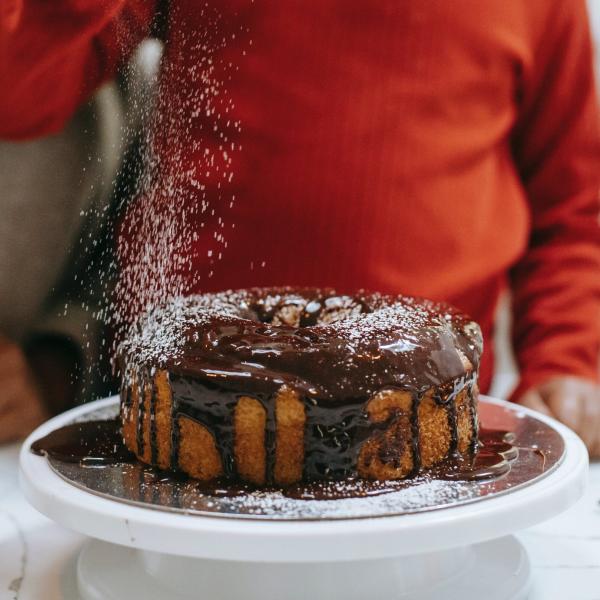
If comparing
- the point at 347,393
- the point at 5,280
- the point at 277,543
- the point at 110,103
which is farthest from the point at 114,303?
the point at 277,543

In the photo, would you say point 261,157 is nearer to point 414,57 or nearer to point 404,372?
point 414,57

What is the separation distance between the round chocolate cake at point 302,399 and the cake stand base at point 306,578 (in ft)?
0.30

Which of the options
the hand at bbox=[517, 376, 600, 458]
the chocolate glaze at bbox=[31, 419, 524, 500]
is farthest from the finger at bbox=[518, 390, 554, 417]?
the chocolate glaze at bbox=[31, 419, 524, 500]

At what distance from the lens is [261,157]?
1243 millimetres

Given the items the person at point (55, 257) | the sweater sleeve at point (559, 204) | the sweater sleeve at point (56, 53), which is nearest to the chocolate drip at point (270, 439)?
the sweater sleeve at point (56, 53)

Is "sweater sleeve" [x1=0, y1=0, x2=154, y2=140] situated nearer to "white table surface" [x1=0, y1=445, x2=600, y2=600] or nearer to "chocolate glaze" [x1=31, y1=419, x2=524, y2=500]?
"chocolate glaze" [x1=31, y1=419, x2=524, y2=500]

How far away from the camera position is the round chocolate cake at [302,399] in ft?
2.35

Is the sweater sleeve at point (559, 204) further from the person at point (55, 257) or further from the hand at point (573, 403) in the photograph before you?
the person at point (55, 257)

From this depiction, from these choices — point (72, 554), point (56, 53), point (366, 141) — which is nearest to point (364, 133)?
point (366, 141)

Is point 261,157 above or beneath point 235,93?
beneath

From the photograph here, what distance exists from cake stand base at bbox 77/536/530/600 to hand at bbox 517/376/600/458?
0.50m

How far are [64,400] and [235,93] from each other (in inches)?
25.0

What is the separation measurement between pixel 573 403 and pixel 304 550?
0.85 m

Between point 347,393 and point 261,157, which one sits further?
point 261,157
